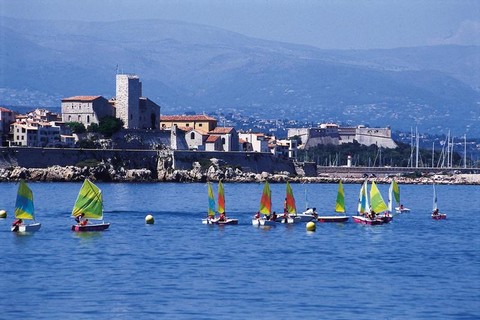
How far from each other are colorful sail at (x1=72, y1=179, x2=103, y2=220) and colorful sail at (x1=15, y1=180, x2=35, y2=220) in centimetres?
167

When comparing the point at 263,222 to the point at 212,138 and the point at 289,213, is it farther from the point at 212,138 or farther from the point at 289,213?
the point at 212,138

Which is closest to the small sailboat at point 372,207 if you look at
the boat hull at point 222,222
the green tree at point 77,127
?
the boat hull at point 222,222

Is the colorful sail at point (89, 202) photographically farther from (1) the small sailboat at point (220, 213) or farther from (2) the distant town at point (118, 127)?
(2) the distant town at point (118, 127)

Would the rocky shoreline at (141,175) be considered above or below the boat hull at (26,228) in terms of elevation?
above

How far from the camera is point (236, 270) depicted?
112 feet

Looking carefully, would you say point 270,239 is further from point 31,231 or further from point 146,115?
point 146,115

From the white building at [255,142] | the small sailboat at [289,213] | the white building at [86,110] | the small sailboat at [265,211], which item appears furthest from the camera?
the white building at [255,142]

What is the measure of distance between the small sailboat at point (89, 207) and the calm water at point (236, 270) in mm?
775

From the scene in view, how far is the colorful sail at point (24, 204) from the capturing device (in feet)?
146

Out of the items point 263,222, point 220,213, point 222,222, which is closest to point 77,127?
point 220,213

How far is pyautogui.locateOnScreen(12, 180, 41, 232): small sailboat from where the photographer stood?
4469 cm

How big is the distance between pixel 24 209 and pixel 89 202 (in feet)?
7.69

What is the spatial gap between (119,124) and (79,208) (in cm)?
5670

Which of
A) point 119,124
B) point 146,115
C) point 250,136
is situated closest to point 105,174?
point 119,124
